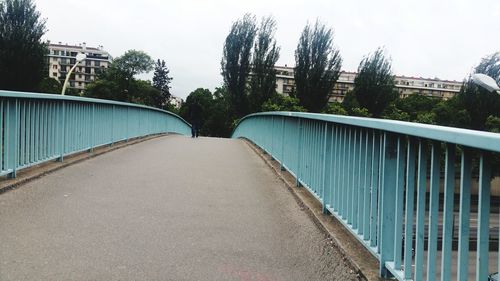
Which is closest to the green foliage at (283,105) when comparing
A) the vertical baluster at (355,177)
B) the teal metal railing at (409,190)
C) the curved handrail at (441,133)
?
the teal metal railing at (409,190)

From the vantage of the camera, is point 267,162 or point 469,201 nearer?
point 469,201

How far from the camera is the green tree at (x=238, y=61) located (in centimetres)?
5459

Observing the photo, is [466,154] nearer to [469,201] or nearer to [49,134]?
[469,201]

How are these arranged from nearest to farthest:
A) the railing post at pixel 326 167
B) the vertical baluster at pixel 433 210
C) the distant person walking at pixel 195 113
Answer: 1. the vertical baluster at pixel 433 210
2. the railing post at pixel 326 167
3. the distant person walking at pixel 195 113

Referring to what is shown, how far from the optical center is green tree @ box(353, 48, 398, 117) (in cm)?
6069

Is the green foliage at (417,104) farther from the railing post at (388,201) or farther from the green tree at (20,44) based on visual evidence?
the railing post at (388,201)

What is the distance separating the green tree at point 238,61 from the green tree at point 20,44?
84.6ft

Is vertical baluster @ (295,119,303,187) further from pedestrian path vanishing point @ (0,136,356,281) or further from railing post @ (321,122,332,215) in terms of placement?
railing post @ (321,122,332,215)

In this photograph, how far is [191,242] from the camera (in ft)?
14.5

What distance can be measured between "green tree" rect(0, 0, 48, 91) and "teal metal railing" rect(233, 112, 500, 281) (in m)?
28.9

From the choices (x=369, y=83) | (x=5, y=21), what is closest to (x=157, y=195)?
(x=5, y=21)

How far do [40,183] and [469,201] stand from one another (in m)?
5.68

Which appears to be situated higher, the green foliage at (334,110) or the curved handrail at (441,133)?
the green foliage at (334,110)

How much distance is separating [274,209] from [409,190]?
3.00 m
